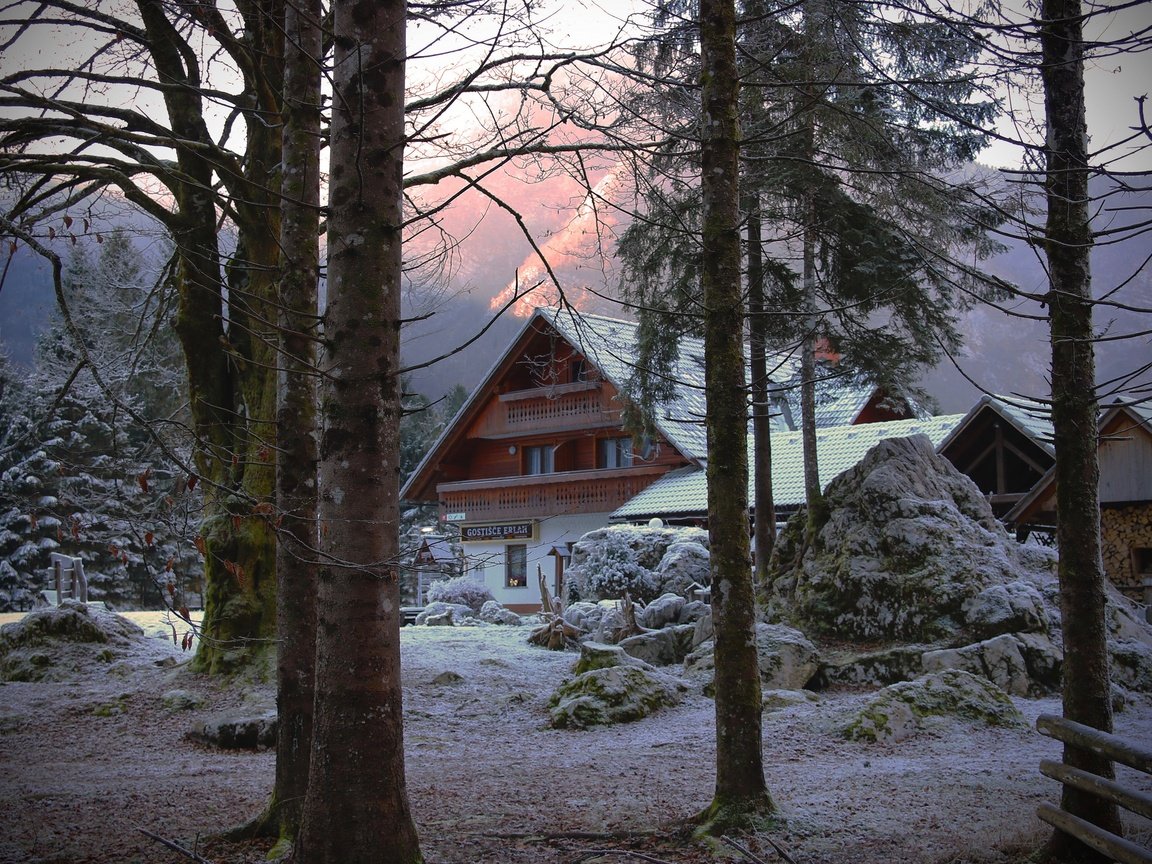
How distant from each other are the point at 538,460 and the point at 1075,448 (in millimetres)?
29540

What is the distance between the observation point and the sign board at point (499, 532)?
→ 33.7m

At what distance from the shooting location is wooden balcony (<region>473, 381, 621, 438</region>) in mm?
31500

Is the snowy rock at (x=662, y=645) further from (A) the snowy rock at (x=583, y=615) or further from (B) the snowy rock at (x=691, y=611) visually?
(A) the snowy rock at (x=583, y=615)

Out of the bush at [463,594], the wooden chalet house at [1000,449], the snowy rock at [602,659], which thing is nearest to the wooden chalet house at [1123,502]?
the wooden chalet house at [1000,449]

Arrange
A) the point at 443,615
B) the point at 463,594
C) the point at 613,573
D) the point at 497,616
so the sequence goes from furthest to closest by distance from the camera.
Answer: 1. the point at 463,594
2. the point at 497,616
3. the point at 443,615
4. the point at 613,573

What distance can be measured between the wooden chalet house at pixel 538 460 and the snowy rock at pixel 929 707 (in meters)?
18.8

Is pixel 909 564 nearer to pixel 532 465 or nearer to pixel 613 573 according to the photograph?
pixel 613 573

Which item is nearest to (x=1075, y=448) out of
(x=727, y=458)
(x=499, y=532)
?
(x=727, y=458)

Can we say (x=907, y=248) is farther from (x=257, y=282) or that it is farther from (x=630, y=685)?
(x=257, y=282)

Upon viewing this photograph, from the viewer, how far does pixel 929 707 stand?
10.0m

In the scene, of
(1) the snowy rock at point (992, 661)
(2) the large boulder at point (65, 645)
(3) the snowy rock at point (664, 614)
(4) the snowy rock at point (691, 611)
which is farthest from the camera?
(3) the snowy rock at point (664, 614)

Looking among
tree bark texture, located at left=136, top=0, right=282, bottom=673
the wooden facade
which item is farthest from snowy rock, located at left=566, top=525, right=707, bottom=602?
tree bark texture, located at left=136, top=0, right=282, bottom=673

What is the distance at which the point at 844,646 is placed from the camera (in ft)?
44.9

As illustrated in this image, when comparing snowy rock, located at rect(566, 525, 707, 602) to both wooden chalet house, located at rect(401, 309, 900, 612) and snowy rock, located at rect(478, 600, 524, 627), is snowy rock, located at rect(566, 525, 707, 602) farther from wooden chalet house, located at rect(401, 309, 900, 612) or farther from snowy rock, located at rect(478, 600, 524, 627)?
wooden chalet house, located at rect(401, 309, 900, 612)
